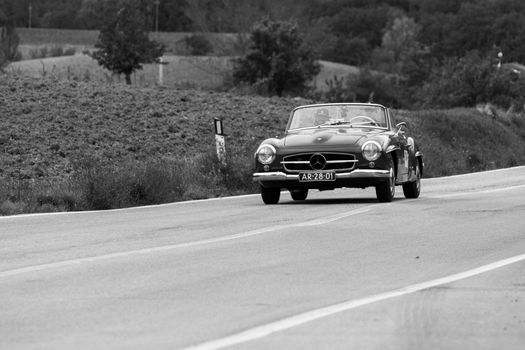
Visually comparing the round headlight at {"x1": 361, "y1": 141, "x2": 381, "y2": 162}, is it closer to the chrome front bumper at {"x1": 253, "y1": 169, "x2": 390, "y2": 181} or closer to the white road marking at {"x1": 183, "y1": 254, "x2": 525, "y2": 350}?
the chrome front bumper at {"x1": 253, "y1": 169, "x2": 390, "y2": 181}

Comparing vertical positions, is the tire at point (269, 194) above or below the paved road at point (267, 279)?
below

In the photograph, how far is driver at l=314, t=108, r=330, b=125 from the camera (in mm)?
22016

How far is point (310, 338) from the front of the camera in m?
8.19

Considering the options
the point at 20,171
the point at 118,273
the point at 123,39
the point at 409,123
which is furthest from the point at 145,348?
the point at 123,39

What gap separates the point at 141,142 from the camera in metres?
33.4

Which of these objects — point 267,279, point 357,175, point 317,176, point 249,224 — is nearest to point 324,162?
point 317,176

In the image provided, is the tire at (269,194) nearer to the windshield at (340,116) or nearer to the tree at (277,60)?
the windshield at (340,116)

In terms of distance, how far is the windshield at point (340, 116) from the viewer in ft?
72.2

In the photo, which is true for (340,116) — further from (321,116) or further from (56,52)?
(56,52)

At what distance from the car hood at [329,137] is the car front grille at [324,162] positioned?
6.4 inches

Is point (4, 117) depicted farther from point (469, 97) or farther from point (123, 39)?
point (469, 97)

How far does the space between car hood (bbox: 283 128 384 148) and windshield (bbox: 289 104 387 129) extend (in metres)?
0.53

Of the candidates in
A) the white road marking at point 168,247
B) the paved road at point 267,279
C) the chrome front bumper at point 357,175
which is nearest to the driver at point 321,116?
the chrome front bumper at point 357,175

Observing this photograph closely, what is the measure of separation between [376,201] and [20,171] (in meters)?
9.08
